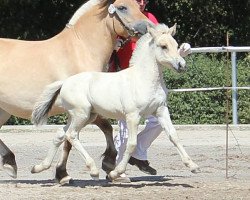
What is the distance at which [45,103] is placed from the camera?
8.93 metres

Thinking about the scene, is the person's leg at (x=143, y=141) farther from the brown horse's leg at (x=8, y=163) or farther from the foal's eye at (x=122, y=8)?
the foal's eye at (x=122, y=8)

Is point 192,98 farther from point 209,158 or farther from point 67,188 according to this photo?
point 67,188

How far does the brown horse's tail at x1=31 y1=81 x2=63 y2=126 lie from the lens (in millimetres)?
8906

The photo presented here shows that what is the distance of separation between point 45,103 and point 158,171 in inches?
91.2

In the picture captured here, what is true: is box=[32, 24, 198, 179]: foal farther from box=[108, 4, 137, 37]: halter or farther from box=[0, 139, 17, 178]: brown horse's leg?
box=[0, 139, 17, 178]: brown horse's leg

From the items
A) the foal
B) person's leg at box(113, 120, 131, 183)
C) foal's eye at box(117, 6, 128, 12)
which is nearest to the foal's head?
the foal

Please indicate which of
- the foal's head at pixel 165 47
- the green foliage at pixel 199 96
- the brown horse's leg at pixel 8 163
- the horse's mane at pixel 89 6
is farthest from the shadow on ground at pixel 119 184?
the green foliage at pixel 199 96

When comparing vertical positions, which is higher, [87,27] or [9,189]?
[87,27]

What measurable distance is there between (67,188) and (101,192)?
47 cm

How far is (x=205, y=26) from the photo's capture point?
945 inches

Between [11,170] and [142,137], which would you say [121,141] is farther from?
[11,170]

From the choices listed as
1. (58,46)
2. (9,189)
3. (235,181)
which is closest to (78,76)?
(58,46)

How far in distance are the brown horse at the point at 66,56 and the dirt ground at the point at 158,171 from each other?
52cm

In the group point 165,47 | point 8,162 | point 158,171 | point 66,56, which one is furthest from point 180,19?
point 165,47
